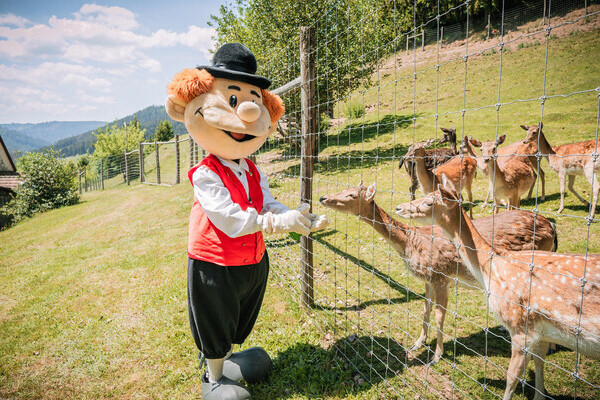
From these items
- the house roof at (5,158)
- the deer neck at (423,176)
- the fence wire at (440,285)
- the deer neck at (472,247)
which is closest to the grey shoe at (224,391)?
the fence wire at (440,285)

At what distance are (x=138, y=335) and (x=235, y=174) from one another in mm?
2870

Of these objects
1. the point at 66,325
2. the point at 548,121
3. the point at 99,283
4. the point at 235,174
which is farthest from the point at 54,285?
the point at 548,121

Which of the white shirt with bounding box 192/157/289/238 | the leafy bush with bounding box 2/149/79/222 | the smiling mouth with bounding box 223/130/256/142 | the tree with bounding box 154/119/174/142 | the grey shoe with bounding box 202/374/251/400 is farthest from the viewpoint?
the tree with bounding box 154/119/174/142

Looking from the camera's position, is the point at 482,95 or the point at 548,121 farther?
the point at 482,95

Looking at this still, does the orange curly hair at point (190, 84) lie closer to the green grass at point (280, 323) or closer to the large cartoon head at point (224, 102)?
the large cartoon head at point (224, 102)

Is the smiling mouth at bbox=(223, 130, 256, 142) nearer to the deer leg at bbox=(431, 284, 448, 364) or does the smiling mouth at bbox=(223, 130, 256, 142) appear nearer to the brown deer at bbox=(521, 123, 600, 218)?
the deer leg at bbox=(431, 284, 448, 364)

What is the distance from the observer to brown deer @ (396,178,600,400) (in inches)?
87.3

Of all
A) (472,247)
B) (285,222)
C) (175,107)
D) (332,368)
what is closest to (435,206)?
(472,247)

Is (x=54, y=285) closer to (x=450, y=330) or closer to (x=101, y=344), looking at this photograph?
(x=101, y=344)

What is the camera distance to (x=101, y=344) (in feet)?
13.8

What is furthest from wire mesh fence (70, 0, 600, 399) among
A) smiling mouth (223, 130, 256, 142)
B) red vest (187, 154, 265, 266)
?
red vest (187, 154, 265, 266)

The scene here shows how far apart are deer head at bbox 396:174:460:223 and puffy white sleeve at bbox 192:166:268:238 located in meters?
1.47

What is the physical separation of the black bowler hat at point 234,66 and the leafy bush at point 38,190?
757 inches

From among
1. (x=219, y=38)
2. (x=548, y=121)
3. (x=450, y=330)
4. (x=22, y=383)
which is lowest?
(x=22, y=383)
